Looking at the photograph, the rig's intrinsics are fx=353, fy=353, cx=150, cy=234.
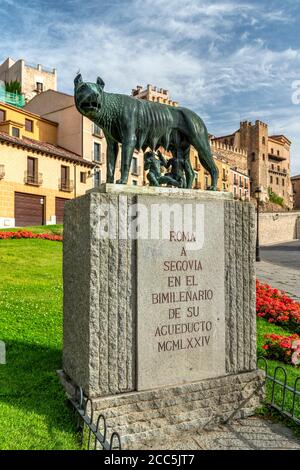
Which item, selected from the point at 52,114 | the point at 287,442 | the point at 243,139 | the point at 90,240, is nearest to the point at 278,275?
the point at 287,442

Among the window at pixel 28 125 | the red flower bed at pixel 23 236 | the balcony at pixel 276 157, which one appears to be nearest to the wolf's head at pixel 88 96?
the red flower bed at pixel 23 236

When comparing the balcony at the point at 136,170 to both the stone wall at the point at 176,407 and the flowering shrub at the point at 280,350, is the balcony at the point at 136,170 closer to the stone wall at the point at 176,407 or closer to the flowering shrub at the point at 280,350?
the flowering shrub at the point at 280,350

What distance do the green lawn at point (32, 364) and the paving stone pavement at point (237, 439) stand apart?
94 centimetres

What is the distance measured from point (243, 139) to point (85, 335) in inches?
2955

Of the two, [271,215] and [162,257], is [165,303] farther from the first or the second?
[271,215]

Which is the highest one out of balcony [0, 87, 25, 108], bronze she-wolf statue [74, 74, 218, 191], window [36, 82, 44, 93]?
window [36, 82, 44, 93]

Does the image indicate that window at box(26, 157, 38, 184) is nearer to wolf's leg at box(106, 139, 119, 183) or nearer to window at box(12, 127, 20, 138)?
window at box(12, 127, 20, 138)

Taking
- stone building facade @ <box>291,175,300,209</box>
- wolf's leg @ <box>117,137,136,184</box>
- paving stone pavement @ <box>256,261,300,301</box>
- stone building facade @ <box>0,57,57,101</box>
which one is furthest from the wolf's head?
stone building facade @ <box>291,175,300,209</box>

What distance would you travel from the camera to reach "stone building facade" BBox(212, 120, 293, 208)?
7125 cm

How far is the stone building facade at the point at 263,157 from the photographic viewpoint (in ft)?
234

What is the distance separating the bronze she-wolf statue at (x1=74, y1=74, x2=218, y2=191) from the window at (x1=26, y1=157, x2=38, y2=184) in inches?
950

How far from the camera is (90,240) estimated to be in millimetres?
3209

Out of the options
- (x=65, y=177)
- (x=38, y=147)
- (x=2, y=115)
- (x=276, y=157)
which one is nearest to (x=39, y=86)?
(x=2, y=115)

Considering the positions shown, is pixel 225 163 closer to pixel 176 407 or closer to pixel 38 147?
pixel 38 147
